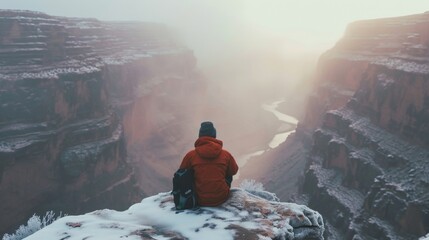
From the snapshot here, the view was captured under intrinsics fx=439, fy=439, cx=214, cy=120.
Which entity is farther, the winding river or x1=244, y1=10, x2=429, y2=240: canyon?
the winding river

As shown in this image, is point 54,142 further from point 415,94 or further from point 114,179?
point 415,94

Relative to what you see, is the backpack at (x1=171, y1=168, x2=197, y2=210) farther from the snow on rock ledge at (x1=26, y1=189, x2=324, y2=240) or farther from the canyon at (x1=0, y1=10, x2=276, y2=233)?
the canyon at (x1=0, y1=10, x2=276, y2=233)

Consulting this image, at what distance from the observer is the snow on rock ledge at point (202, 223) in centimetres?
1097

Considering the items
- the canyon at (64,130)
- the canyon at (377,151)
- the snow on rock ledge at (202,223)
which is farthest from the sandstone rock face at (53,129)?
the snow on rock ledge at (202,223)

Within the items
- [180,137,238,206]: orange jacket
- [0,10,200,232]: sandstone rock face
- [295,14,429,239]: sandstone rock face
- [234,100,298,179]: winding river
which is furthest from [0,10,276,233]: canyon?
[180,137,238,206]: orange jacket

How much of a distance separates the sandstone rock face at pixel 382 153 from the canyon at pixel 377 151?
5cm

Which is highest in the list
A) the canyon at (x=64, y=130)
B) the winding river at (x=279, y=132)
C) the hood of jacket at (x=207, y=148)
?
the hood of jacket at (x=207, y=148)

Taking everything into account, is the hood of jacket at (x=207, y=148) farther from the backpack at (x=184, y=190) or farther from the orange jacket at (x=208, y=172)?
the backpack at (x=184, y=190)

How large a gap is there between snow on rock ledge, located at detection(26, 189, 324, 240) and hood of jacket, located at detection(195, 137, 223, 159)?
4.94 feet

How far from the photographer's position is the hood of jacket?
12.6 metres

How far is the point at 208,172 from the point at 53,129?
29.2m

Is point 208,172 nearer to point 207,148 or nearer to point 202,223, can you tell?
point 207,148

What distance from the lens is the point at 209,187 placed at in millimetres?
12578

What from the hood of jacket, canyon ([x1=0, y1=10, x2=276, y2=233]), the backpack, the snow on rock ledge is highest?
the hood of jacket
